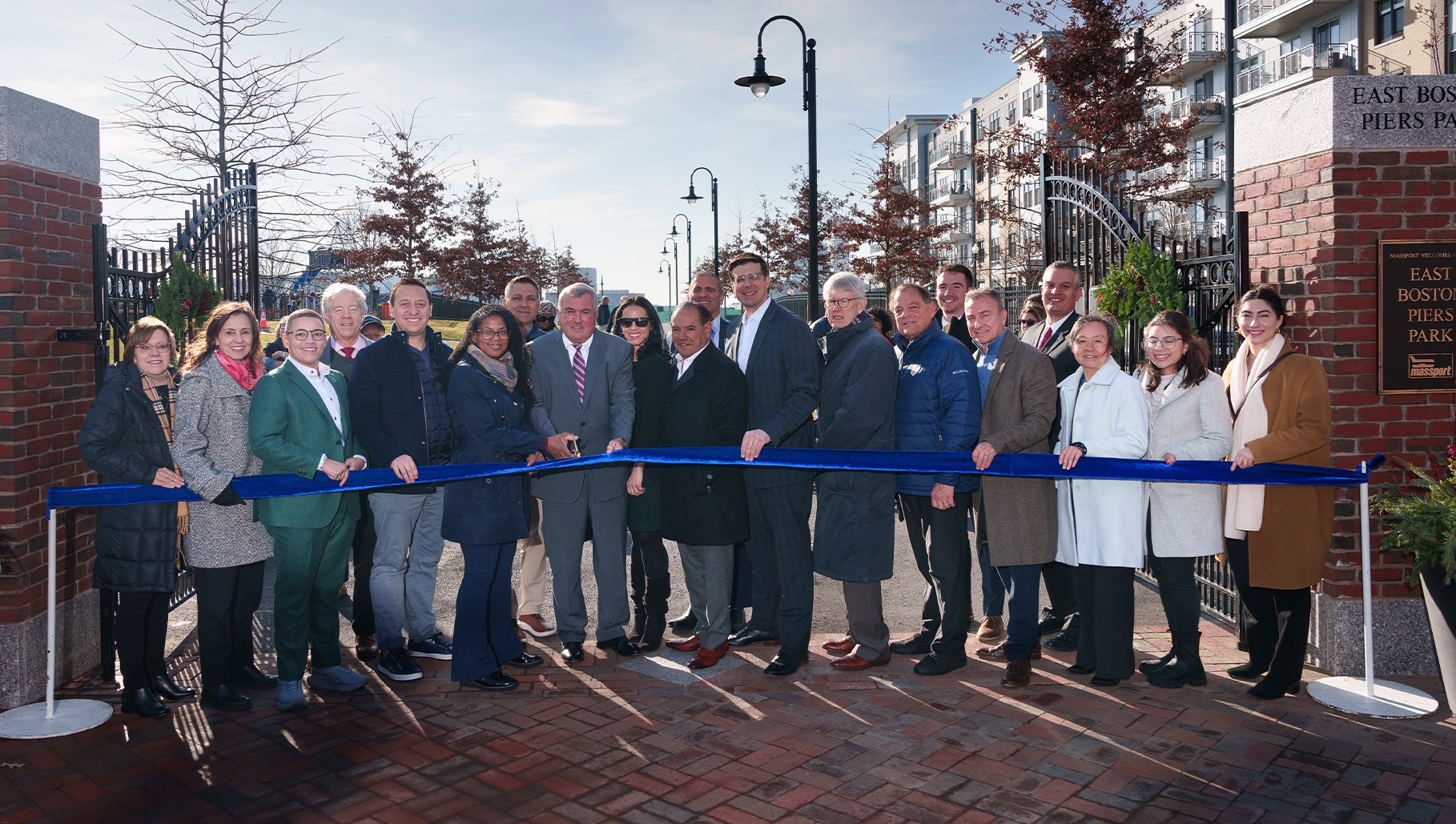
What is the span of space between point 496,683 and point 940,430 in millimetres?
2882

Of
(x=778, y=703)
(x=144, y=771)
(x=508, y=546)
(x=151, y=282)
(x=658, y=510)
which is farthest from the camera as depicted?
(x=151, y=282)

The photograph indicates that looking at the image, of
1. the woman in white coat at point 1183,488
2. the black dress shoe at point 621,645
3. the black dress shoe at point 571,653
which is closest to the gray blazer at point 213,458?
the black dress shoe at point 571,653

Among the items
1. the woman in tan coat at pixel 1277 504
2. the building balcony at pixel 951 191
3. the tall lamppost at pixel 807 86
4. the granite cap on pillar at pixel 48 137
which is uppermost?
the building balcony at pixel 951 191

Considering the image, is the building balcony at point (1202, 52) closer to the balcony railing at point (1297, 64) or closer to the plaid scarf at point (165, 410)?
the balcony railing at point (1297, 64)

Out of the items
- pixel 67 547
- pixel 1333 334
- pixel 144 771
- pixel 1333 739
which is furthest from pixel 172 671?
pixel 1333 334

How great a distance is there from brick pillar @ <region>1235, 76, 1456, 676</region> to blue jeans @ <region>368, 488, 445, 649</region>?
520cm

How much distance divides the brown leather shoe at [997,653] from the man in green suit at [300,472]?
365 cm

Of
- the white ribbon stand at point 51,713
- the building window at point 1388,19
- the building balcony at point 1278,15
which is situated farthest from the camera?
the building balcony at point 1278,15

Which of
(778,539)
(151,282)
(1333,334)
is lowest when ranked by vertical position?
(778,539)

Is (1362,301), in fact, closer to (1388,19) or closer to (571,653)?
(571,653)

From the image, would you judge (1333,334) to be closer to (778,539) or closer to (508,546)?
(778,539)

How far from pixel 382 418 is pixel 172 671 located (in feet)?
6.52

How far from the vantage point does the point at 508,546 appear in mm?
5734

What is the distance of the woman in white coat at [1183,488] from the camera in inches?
213
